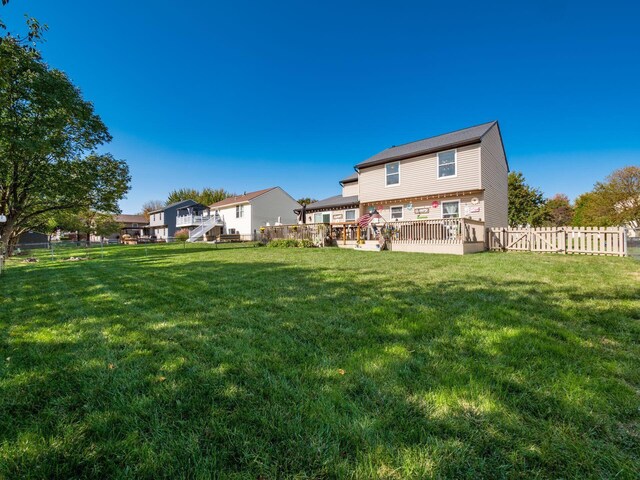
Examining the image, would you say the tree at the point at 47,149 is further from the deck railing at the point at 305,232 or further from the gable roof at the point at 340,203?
the gable roof at the point at 340,203

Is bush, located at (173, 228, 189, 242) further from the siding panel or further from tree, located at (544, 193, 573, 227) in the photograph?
tree, located at (544, 193, 573, 227)

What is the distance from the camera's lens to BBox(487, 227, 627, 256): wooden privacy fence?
34.0 ft

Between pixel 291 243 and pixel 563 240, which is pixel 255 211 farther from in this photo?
pixel 563 240

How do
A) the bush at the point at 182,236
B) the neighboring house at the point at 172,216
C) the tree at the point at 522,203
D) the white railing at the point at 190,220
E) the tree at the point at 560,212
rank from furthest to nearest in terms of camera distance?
the neighboring house at the point at 172,216
the white railing at the point at 190,220
the tree at the point at 560,212
the bush at the point at 182,236
the tree at the point at 522,203

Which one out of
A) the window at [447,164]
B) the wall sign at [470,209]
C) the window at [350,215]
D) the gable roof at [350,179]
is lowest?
the wall sign at [470,209]

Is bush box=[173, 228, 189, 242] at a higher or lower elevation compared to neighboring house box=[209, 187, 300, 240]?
lower

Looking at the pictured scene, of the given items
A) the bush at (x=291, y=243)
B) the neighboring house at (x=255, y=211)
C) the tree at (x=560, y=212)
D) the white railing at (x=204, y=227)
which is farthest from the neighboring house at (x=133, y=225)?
the tree at (x=560, y=212)

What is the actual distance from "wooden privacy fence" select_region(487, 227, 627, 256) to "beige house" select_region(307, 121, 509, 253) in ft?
3.12

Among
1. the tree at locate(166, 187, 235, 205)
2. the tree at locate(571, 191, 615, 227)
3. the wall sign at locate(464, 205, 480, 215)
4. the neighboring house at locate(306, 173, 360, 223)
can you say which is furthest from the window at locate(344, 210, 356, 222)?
the tree at locate(166, 187, 235, 205)

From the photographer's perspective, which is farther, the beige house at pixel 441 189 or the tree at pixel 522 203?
the tree at pixel 522 203

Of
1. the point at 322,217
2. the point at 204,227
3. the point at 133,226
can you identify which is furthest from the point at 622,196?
the point at 133,226

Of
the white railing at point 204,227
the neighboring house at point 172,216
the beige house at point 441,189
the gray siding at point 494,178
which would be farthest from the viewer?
the neighboring house at point 172,216

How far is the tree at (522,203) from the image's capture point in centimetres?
2959

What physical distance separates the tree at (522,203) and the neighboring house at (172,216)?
4094 cm
